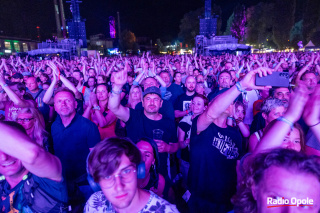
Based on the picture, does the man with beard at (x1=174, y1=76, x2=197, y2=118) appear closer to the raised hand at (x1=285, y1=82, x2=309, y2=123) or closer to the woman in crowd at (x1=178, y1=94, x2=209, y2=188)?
the woman in crowd at (x1=178, y1=94, x2=209, y2=188)

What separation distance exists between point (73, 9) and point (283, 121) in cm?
4040

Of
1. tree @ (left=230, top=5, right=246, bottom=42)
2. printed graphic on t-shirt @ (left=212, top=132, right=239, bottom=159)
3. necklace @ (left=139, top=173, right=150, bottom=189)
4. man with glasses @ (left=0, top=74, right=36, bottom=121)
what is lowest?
necklace @ (left=139, top=173, right=150, bottom=189)

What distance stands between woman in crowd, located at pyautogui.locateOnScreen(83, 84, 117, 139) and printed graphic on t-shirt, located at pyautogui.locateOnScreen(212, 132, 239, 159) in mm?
1833

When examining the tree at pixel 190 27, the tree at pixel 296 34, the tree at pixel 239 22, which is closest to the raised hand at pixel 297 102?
the tree at pixel 190 27

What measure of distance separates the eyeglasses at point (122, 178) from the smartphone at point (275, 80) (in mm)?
1113

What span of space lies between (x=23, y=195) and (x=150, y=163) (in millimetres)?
1006

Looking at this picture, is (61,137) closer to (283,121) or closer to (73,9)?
(283,121)

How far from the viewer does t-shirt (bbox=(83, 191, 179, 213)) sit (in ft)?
4.45

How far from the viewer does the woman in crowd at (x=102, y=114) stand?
3.37 metres

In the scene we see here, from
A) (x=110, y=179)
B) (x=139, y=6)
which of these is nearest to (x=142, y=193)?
(x=110, y=179)

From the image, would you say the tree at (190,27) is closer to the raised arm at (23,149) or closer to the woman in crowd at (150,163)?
the woman in crowd at (150,163)

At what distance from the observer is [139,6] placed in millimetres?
86625

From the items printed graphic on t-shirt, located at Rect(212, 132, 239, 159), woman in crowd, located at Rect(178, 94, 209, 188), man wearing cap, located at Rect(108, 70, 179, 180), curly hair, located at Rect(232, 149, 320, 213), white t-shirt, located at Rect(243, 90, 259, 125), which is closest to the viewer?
curly hair, located at Rect(232, 149, 320, 213)

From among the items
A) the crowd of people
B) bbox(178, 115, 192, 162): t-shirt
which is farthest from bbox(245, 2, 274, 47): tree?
the crowd of people
